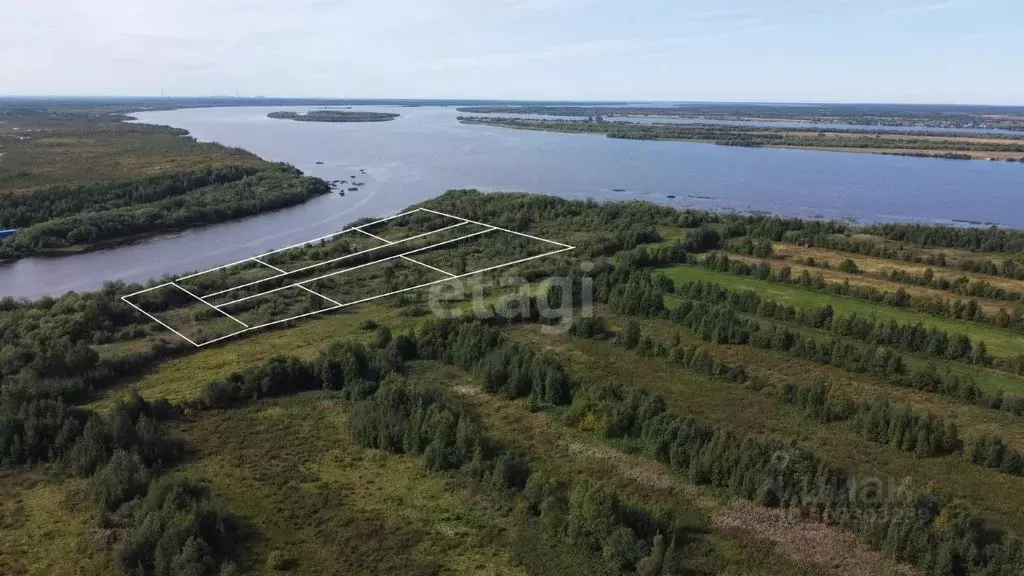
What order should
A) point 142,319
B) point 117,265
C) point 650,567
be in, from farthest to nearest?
point 117,265 → point 142,319 → point 650,567

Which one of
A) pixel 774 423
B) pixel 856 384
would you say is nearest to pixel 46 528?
pixel 774 423

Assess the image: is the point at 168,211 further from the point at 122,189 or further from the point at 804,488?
the point at 804,488

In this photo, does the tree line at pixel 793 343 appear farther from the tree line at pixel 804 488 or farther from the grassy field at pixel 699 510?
the grassy field at pixel 699 510

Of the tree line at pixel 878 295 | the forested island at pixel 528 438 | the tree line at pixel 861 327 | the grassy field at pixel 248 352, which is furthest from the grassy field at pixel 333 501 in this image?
the tree line at pixel 878 295

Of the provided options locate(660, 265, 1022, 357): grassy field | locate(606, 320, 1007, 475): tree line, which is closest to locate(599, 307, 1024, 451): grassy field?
locate(606, 320, 1007, 475): tree line

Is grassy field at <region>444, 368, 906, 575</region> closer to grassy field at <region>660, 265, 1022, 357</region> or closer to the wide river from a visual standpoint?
grassy field at <region>660, 265, 1022, 357</region>

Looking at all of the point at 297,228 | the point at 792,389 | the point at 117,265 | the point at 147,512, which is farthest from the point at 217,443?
the point at 297,228

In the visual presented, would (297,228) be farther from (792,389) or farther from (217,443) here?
(792,389)
